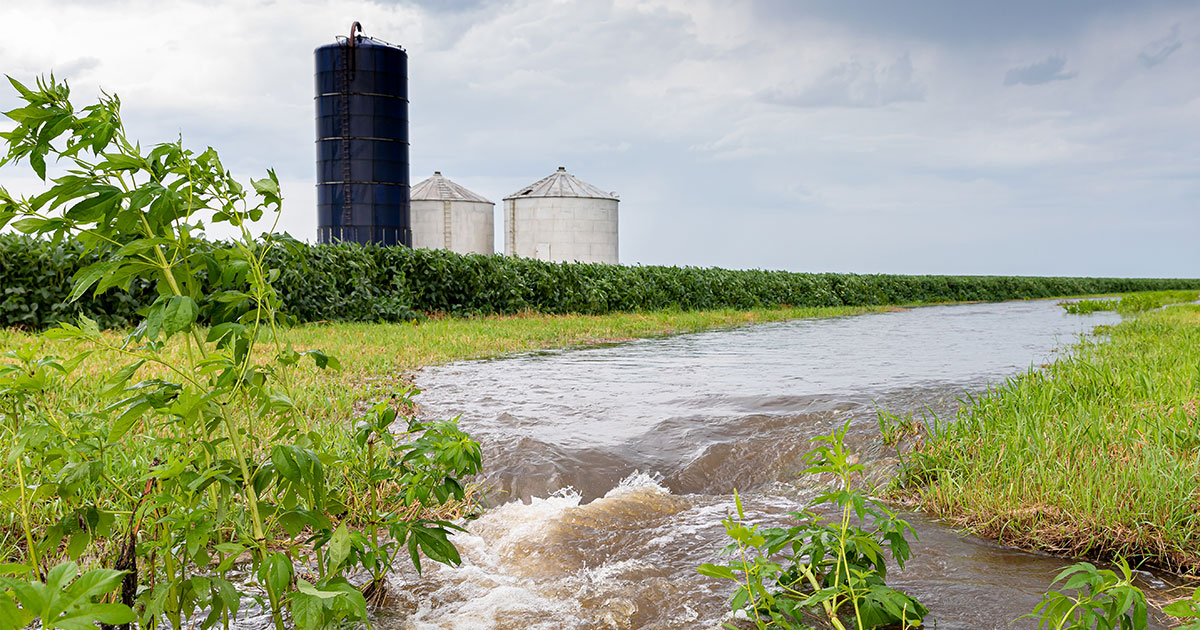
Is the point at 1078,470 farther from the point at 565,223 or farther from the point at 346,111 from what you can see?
the point at 565,223

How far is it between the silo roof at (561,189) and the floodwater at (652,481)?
20.7 metres

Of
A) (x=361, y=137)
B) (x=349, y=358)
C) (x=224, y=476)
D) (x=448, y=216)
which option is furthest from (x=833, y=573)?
(x=448, y=216)

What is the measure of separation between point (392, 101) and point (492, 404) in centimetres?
1879

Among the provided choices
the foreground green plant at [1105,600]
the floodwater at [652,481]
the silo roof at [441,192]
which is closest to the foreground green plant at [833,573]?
the floodwater at [652,481]

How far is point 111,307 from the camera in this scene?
10.9 meters

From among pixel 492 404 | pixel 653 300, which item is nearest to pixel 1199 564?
pixel 492 404

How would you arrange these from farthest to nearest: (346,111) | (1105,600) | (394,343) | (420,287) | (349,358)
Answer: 1. (346,111)
2. (420,287)
3. (394,343)
4. (349,358)
5. (1105,600)

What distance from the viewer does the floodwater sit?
2.57m

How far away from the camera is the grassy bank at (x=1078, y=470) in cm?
303

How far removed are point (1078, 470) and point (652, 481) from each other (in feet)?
6.40

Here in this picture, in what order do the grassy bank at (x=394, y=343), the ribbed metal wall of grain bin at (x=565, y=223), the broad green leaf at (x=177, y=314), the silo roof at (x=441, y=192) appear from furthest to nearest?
the silo roof at (x=441, y=192) < the ribbed metal wall of grain bin at (x=565, y=223) < the grassy bank at (x=394, y=343) < the broad green leaf at (x=177, y=314)

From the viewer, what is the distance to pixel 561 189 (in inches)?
1147

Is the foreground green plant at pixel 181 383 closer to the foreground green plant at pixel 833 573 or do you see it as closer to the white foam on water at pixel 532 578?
the white foam on water at pixel 532 578

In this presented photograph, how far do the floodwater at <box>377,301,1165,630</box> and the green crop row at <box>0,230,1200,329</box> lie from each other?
2.38 m
